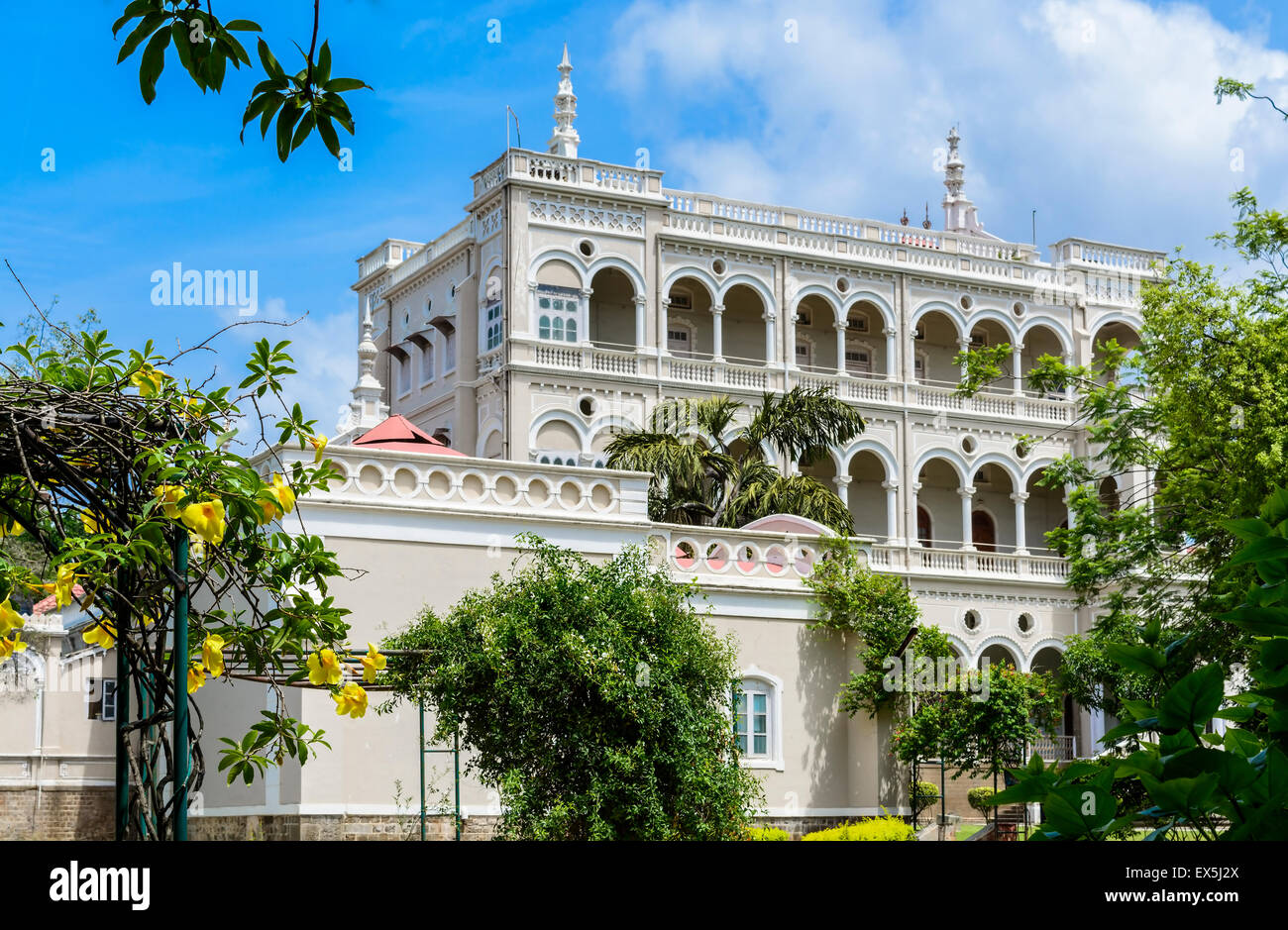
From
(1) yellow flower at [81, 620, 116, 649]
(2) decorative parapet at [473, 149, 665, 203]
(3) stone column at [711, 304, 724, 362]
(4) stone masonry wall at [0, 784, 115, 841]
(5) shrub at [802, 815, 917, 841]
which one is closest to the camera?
(1) yellow flower at [81, 620, 116, 649]

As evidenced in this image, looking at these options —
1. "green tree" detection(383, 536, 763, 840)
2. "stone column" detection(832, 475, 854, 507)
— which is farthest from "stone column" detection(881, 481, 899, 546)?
"green tree" detection(383, 536, 763, 840)

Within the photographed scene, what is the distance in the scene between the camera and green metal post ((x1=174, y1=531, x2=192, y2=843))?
4.83m

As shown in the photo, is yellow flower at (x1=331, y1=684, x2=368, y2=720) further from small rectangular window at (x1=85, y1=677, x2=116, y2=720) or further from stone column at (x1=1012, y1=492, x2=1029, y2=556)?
stone column at (x1=1012, y1=492, x2=1029, y2=556)

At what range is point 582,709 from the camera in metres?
14.7

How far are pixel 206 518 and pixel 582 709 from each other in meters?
10.2

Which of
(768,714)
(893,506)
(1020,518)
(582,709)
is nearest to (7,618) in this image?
(582,709)

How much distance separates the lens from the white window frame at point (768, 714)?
2077cm

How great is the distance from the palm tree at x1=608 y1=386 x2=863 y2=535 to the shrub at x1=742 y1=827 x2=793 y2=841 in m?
9.46

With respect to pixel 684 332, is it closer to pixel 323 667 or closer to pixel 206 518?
pixel 323 667
